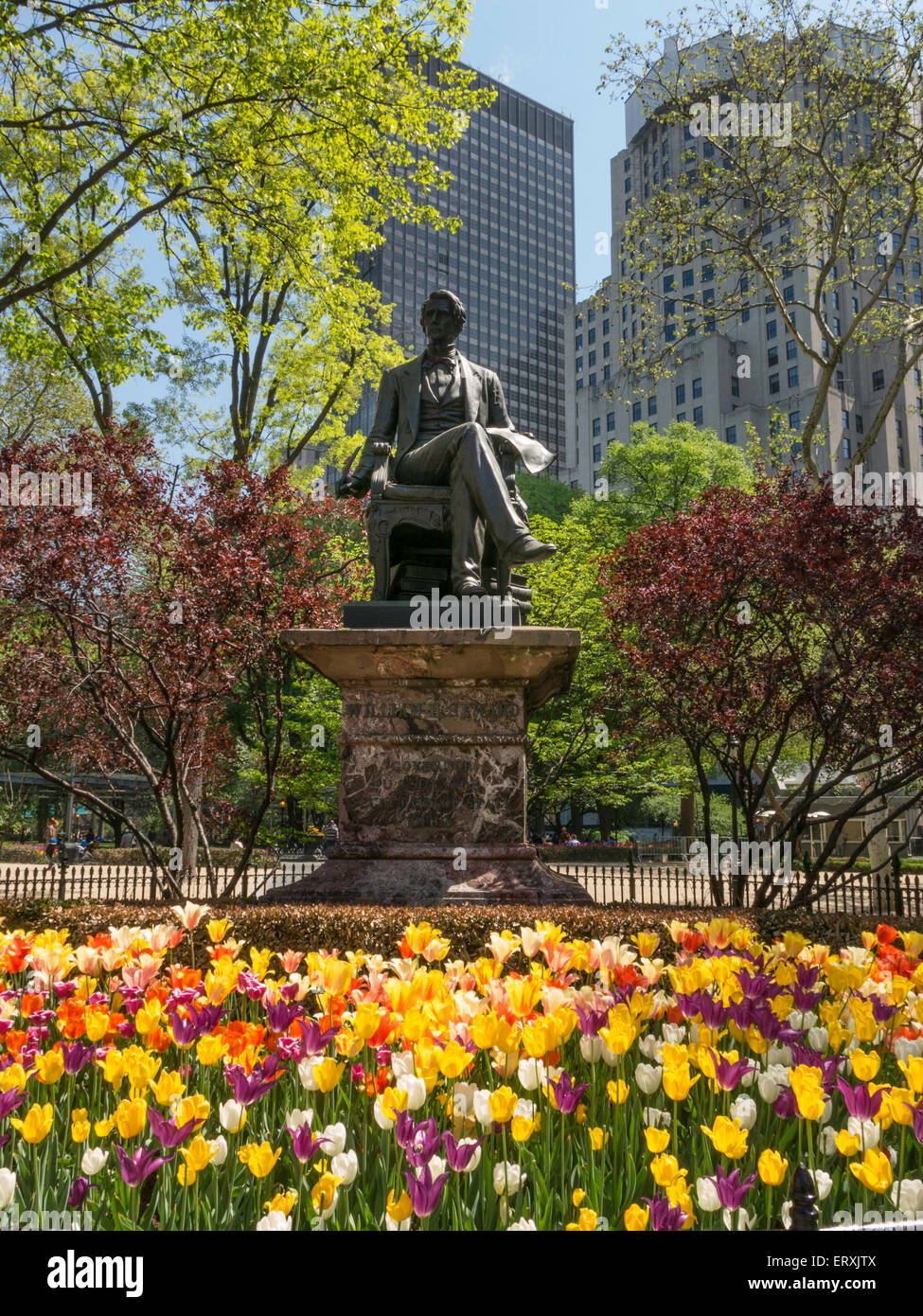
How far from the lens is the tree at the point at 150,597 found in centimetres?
907

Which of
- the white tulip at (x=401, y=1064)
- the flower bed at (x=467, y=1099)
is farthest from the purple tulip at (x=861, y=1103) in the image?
the white tulip at (x=401, y=1064)

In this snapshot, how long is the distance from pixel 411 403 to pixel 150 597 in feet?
14.0

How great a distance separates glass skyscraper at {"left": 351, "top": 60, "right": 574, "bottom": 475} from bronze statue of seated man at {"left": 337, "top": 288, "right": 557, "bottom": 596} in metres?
95.5

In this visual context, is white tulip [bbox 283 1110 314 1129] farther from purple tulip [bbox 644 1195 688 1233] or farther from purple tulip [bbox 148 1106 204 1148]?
purple tulip [bbox 644 1195 688 1233]

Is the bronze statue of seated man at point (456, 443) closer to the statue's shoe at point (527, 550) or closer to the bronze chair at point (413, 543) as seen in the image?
the statue's shoe at point (527, 550)

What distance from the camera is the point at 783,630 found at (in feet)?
31.9

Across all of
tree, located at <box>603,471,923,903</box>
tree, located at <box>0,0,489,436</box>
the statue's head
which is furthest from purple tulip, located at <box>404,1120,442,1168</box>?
tree, located at <box>0,0,489,436</box>

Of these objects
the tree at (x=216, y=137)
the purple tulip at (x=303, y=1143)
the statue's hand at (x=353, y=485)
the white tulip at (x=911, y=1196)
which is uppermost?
the tree at (x=216, y=137)

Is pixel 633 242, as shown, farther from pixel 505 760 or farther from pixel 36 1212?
pixel 36 1212

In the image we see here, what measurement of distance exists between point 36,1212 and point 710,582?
29.6 feet

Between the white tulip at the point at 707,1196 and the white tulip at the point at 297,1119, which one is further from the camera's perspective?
the white tulip at the point at 297,1119

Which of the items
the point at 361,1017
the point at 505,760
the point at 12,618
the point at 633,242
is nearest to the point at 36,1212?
the point at 361,1017

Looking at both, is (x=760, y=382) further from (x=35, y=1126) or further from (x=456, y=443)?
(x=35, y=1126)

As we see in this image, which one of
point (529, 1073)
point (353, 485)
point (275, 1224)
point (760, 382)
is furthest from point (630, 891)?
point (760, 382)
